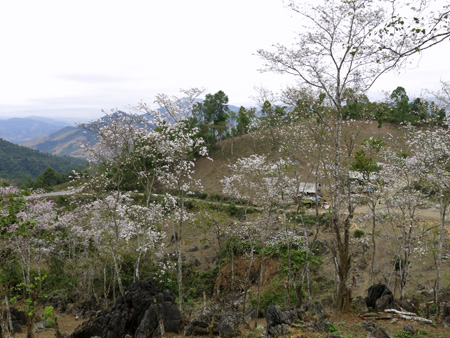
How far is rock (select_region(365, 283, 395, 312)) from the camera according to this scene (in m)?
11.9

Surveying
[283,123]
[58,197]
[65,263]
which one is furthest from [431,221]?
[58,197]

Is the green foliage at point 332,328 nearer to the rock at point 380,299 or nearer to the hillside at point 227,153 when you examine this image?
the rock at point 380,299

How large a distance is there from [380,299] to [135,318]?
33.5 ft

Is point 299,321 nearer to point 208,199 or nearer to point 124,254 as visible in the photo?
point 124,254

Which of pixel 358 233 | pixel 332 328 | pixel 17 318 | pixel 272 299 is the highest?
pixel 332 328

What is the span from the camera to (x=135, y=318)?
37.8ft

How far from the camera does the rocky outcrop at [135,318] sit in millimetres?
10969

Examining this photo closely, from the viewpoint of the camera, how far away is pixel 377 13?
8820 millimetres

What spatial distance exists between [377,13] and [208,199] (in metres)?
34.2

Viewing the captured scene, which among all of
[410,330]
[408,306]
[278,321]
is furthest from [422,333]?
[278,321]

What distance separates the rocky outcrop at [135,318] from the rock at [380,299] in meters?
8.30

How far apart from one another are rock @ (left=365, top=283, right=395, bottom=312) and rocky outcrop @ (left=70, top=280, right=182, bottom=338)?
830 cm

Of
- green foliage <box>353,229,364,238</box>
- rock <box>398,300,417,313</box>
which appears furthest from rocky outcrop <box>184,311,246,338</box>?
green foliage <box>353,229,364,238</box>

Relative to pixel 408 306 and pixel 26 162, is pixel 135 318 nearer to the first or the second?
pixel 408 306
